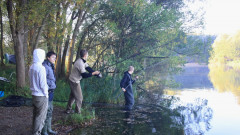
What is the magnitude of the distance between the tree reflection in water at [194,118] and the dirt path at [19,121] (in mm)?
3544

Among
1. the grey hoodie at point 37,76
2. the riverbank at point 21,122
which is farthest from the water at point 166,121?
the grey hoodie at point 37,76

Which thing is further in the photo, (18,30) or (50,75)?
(18,30)

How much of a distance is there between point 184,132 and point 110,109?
123 inches

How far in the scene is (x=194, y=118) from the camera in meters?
8.47

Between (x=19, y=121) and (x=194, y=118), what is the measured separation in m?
5.90

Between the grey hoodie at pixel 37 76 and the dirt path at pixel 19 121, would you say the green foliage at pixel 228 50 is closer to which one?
the dirt path at pixel 19 121

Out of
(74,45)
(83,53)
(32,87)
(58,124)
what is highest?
(74,45)

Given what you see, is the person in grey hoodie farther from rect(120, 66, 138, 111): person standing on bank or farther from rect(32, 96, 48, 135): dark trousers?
rect(120, 66, 138, 111): person standing on bank

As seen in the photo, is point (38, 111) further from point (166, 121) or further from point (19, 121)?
point (166, 121)

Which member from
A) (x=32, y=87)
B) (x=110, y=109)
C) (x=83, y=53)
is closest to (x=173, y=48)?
(x=110, y=109)

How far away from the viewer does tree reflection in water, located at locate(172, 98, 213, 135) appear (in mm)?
7061

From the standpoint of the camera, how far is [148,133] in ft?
19.6

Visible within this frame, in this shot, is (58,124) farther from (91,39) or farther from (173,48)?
(173,48)

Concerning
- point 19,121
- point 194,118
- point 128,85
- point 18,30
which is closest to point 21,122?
point 19,121
